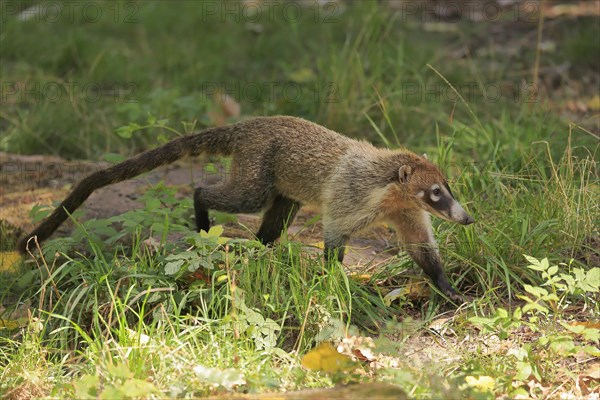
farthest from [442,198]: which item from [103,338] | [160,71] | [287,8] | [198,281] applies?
[287,8]

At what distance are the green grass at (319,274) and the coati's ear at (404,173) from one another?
1.44 ft

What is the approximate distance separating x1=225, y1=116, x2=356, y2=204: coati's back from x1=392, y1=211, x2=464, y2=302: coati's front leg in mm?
543

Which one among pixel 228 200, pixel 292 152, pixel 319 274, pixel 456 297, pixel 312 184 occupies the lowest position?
pixel 456 297

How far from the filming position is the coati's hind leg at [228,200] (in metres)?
5.36

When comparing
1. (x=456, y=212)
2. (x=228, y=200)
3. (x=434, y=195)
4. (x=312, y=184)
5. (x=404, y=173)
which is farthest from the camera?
(x=228, y=200)

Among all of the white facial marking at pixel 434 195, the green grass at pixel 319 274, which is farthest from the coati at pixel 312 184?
the green grass at pixel 319 274

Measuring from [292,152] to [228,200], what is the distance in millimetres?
497

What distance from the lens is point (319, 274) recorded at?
15.3 feet

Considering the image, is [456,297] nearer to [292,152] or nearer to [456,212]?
[456,212]

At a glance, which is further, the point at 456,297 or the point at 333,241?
the point at 333,241

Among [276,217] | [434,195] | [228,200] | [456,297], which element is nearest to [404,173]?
[434,195]

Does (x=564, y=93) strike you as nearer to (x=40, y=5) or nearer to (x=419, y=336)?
(x=419, y=336)

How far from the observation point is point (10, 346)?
443 centimetres

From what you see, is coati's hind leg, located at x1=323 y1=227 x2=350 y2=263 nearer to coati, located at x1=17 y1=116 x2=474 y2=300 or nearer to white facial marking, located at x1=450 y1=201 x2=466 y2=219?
coati, located at x1=17 y1=116 x2=474 y2=300
